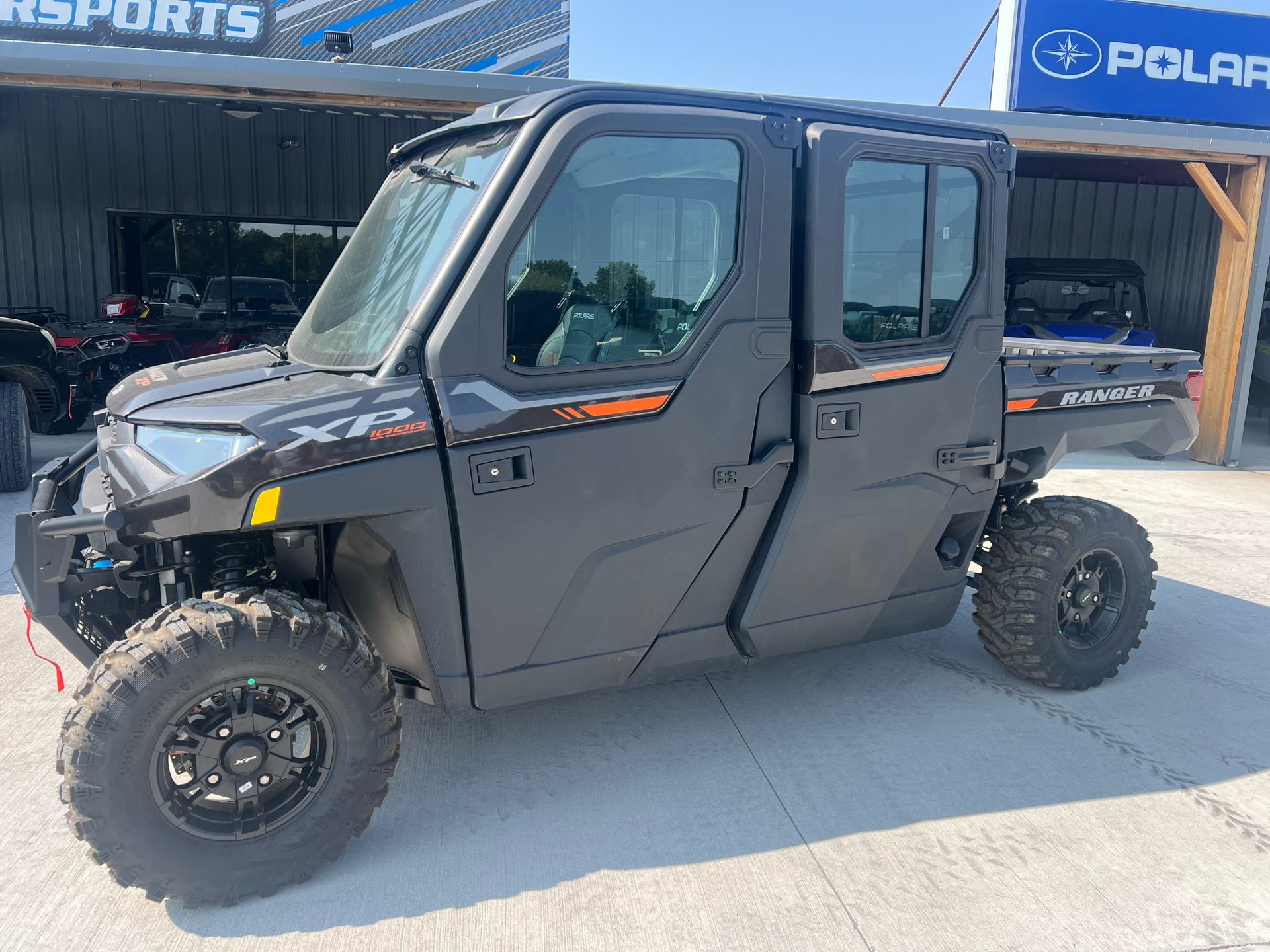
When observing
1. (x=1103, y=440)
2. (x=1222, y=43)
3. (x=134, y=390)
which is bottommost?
(x=1103, y=440)

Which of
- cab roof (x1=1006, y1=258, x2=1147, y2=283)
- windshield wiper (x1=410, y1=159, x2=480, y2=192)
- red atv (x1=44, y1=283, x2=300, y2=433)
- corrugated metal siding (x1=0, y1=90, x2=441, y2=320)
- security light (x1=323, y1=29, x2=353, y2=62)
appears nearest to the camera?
windshield wiper (x1=410, y1=159, x2=480, y2=192)

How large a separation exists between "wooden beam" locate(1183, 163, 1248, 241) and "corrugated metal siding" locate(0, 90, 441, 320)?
9403 millimetres

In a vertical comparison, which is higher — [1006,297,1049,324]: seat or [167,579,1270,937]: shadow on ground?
[1006,297,1049,324]: seat

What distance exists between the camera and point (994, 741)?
11.7ft

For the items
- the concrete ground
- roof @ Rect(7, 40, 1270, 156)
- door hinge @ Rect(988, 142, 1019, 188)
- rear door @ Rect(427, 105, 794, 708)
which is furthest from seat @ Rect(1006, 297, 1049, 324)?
rear door @ Rect(427, 105, 794, 708)

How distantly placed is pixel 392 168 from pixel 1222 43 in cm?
1090

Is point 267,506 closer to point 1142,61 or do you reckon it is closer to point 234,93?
point 234,93

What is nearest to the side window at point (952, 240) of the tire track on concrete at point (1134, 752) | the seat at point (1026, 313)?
the tire track on concrete at point (1134, 752)

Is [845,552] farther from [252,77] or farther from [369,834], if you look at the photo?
[252,77]

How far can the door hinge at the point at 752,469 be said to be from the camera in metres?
2.96

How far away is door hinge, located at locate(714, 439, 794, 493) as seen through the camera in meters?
2.96

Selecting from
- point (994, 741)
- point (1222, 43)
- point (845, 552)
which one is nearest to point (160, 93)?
point (845, 552)

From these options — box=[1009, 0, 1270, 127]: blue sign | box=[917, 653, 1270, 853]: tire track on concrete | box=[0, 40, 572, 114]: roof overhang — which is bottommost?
box=[917, 653, 1270, 853]: tire track on concrete

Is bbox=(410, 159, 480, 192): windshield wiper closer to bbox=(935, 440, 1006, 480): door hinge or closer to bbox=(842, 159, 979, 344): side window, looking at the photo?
bbox=(842, 159, 979, 344): side window
